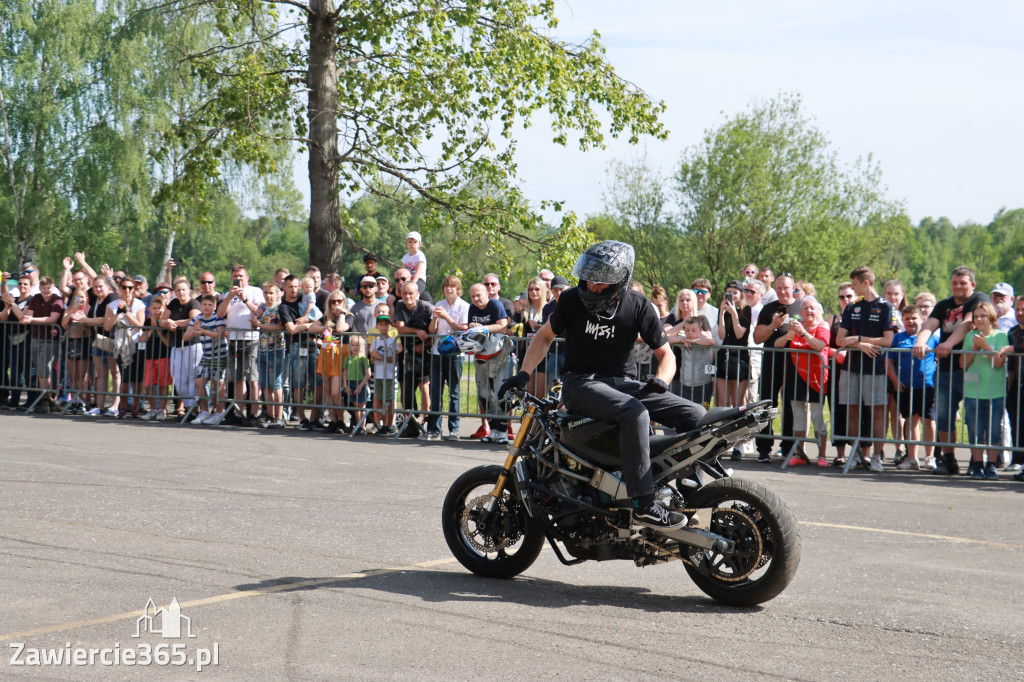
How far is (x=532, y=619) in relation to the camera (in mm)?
5605

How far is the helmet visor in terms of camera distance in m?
6.20

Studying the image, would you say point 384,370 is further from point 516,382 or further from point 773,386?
point 516,382

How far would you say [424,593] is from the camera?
6082 millimetres

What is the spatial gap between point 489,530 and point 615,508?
870mm

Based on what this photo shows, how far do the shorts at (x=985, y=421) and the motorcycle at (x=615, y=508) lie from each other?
6.67 meters

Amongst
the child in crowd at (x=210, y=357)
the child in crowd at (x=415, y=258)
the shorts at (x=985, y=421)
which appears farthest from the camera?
the child in crowd at (x=415, y=258)

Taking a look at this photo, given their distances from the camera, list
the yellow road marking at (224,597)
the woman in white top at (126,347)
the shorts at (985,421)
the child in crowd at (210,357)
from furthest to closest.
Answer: the woman in white top at (126,347) < the child in crowd at (210,357) < the shorts at (985,421) < the yellow road marking at (224,597)

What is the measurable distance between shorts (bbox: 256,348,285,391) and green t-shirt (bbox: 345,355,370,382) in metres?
1.16

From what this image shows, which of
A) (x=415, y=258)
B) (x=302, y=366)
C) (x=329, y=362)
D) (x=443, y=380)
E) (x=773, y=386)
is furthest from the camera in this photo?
(x=415, y=258)

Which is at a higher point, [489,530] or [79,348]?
[79,348]

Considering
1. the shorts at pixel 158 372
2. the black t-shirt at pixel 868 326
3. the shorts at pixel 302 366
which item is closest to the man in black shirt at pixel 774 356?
the black t-shirt at pixel 868 326

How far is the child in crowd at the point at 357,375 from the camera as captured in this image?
14.8 m

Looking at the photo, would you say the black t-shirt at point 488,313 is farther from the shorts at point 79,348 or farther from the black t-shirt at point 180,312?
the shorts at point 79,348

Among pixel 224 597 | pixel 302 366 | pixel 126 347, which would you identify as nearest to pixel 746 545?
pixel 224 597
